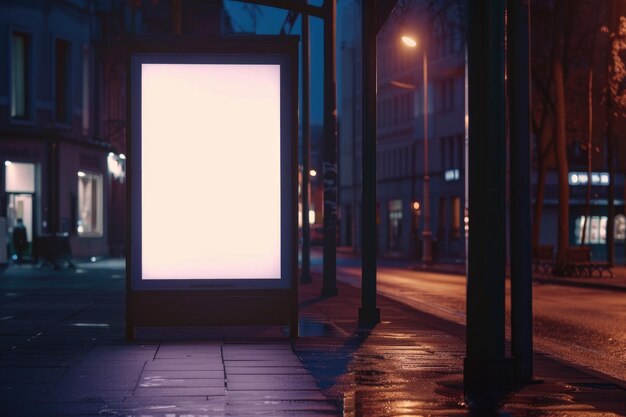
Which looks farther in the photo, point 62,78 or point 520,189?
point 62,78

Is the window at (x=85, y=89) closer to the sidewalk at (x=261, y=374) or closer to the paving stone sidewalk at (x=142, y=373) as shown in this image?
the paving stone sidewalk at (x=142, y=373)

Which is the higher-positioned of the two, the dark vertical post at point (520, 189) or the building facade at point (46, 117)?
the building facade at point (46, 117)

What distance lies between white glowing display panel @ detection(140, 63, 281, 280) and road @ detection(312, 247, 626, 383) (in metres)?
3.87

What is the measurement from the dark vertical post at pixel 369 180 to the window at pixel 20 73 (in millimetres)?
30059

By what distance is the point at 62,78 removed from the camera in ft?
150

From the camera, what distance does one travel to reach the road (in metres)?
13.3

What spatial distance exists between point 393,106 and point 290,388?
75.5m

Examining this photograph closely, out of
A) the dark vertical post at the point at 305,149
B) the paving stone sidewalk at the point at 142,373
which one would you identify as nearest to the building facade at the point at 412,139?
the dark vertical post at the point at 305,149

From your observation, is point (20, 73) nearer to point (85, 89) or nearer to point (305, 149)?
point (85, 89)

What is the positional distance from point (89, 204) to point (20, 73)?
7839 millimetres

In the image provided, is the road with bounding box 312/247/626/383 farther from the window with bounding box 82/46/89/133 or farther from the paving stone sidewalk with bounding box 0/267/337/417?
the window with bounding box 82/46/89/133

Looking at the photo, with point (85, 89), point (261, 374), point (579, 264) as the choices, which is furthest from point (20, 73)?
point (261, 374)

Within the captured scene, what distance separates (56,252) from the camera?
35.8 meters

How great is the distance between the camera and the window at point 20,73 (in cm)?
4300
